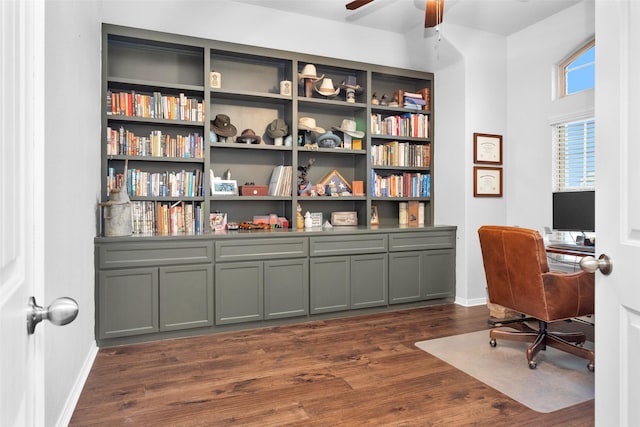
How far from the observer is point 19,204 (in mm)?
676

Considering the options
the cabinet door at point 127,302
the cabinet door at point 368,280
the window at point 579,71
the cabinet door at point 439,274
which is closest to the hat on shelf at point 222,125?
the cabinet door at point 127,302

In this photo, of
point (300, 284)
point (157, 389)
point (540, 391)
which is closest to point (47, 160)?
point (157, 389)

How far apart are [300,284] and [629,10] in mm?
3286

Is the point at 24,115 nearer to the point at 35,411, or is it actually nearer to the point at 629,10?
the point at 35,411

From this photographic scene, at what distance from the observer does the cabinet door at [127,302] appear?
3.38 m

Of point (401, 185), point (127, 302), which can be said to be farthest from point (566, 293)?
→ point (127, 302)

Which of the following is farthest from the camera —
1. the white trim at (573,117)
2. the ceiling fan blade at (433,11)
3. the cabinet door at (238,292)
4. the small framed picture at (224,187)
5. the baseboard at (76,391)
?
the small framed picture at (224,187)

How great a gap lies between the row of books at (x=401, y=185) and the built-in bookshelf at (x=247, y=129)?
1 cm

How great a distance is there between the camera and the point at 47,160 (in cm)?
185

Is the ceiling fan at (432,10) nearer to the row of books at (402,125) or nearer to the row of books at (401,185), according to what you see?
the row of books at (402,125)

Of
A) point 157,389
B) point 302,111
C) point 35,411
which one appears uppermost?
point 302,111

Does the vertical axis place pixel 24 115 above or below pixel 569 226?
above

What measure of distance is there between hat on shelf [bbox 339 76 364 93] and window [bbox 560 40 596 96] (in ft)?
6.88

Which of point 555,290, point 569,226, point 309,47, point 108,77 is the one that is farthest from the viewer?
point 309,47
